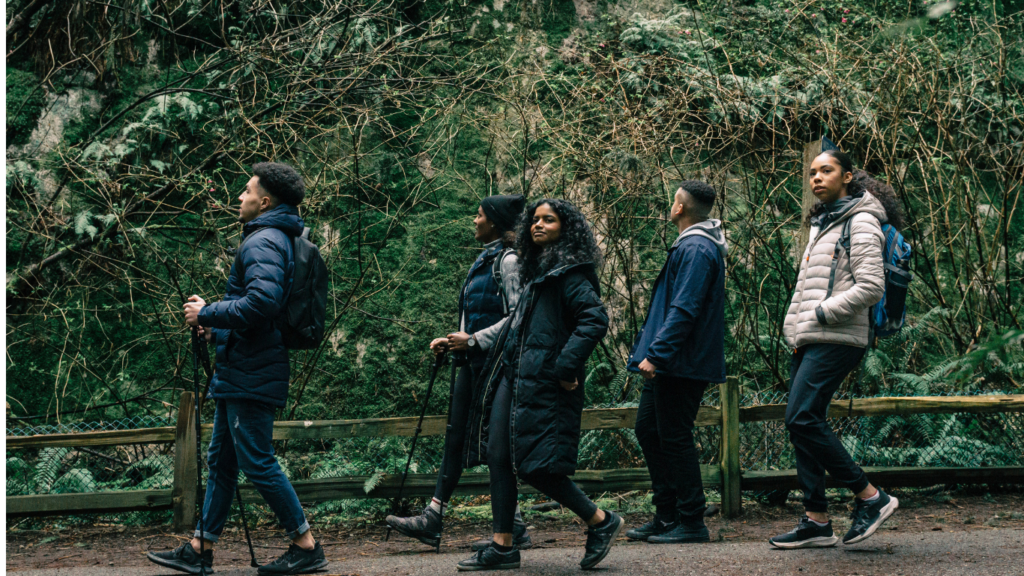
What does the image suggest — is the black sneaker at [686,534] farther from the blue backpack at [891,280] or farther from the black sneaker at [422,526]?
the blue backpack at [891,280]

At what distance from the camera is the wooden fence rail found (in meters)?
5.71

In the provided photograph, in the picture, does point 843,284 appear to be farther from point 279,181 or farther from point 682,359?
point 279,181

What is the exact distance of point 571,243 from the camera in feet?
14.8

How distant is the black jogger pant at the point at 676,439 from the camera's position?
196 inches

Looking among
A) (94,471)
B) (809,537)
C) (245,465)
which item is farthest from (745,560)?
(94,471)

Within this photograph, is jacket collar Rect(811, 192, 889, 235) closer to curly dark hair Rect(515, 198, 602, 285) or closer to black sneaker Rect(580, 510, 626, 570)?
curly dark hair Rect(515, 198, 602, 285)

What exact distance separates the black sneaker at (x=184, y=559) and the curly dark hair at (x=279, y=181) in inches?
73.4

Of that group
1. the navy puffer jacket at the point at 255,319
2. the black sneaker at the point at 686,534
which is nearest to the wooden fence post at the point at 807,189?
the black sneaker at the point at 686,534

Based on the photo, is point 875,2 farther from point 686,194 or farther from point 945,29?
point 686,194

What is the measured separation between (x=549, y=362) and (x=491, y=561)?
106 centimetres

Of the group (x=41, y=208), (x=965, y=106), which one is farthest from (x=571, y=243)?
(x=965, y=106)

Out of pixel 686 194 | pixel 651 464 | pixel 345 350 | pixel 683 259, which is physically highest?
pixel 686 194

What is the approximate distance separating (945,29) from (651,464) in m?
7.28

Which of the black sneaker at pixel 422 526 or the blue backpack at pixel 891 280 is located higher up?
the blue backpack at pixel 891 280
